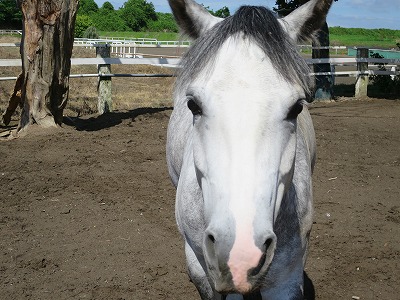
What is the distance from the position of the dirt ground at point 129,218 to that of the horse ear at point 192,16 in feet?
7.26

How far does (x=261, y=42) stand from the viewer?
2154 millimetres

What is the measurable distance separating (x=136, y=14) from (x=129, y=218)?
75.4m

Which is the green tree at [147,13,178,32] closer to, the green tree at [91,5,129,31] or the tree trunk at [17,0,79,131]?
the green tree at [91,5,129,31]

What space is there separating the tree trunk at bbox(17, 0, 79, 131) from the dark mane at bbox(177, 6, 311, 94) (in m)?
6.45

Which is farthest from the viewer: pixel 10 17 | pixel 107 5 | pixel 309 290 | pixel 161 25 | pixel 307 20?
pixel 107 5

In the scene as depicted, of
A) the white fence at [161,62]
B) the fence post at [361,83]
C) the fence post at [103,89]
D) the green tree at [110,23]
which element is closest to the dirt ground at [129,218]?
the fence post at [103,89]

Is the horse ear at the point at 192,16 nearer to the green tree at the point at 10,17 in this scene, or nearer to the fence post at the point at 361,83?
the fence post at the point at 361,83

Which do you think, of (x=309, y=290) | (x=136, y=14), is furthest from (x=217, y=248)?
(x=136, y=14)

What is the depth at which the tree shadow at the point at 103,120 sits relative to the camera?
9.17 metres

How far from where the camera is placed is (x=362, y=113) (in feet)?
38.1

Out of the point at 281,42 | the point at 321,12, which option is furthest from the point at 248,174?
the point at 321,12

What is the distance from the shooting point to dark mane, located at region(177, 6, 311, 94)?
2145 mm

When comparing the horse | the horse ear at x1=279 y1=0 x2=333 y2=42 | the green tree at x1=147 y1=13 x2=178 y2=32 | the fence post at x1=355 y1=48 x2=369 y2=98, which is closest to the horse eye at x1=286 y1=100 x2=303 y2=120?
the horse

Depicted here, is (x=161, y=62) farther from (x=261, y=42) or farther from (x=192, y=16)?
(x=261, y=42)
